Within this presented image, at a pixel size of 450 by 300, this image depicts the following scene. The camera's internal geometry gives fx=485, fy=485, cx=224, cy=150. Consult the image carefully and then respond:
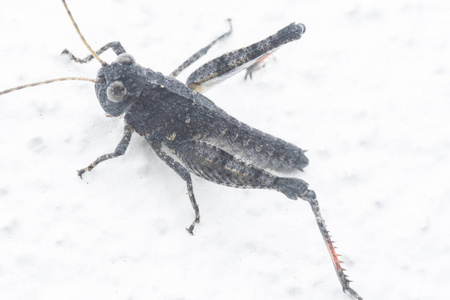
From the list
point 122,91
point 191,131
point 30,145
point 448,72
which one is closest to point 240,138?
point 191,131

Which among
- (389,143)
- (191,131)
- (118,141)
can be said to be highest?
(389,143)

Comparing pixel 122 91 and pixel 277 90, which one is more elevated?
pixel 277 90

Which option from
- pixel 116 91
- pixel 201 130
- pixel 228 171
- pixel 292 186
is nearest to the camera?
pixel 116 91

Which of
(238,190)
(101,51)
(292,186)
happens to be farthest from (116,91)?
(292,186)

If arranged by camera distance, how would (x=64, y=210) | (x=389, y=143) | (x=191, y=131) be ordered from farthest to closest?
(x=389, y=143) < (x=191, y=131) < (x=64, y=210)

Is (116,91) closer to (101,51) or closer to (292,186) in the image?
(101,51)

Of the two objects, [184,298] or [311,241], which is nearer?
[184,298]

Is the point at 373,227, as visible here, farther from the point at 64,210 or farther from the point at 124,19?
the point at 124,19

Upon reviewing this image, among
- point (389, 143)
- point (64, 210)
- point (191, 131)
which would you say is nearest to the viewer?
point (64, 210)
